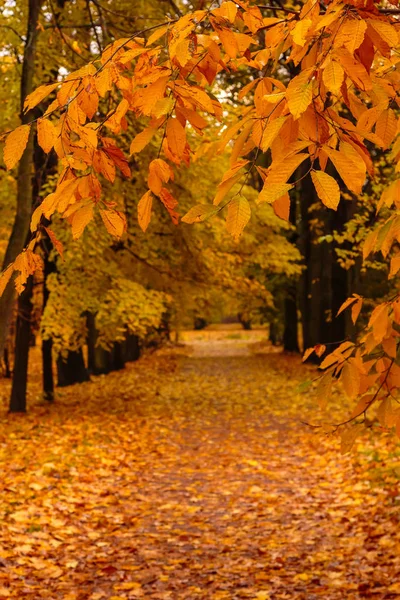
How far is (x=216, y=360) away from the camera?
33.3 m

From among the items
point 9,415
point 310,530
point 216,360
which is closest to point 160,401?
point 9,415

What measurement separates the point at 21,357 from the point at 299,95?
1295 cm

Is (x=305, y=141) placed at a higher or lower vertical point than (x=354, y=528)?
higher

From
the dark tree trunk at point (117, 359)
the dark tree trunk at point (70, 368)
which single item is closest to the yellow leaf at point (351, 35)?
the dark tree trunk at point (70, 368)

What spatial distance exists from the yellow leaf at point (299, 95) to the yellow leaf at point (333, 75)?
53 mm

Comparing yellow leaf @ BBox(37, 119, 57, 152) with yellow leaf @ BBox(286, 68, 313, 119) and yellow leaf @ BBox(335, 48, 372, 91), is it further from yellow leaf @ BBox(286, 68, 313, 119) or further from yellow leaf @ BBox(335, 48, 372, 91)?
yellow leaf @ BBox(335, 48, 372, 91)

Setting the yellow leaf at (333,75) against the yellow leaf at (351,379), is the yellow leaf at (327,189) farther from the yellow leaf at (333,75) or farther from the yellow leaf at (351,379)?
the yellow leaf at (351,379)

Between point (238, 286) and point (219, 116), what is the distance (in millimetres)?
14410

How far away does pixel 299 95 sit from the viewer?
6.26 feet

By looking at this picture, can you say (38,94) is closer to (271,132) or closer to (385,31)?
(271,132)

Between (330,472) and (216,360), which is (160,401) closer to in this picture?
(330,472)

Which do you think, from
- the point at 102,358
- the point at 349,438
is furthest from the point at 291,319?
the point at 349,438

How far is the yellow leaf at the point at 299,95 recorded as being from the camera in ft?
6.15

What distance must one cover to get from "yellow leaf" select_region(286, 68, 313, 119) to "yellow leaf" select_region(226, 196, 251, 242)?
34 cm
